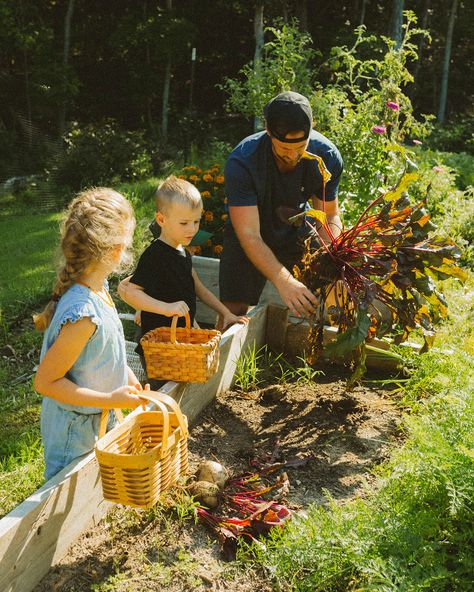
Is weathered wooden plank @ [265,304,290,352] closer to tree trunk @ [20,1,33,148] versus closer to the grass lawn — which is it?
the grass lawn

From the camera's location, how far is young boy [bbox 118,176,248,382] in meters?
3.13

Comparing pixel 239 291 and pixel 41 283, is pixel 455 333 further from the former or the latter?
pixel 41 283

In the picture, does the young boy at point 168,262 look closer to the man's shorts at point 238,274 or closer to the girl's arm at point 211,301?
the girl's arm at point 211,301

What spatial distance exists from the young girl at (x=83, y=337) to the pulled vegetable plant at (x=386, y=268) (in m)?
1.25

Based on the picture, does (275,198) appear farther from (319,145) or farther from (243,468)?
(243,468)

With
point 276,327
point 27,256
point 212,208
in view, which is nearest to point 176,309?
point 276,327

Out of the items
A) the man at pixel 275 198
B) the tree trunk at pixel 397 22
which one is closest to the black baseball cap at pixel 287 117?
the man at pixel 275 198

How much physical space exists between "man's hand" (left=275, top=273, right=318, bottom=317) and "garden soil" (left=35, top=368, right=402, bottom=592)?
0.58m

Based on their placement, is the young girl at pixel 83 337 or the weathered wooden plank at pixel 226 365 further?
the weathered wooden plank at pixel 226 365

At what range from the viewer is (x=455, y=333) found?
172 inches

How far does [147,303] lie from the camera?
9.86ft

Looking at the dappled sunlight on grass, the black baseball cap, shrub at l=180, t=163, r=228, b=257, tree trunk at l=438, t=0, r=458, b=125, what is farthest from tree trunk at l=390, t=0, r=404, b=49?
the black baseball cap

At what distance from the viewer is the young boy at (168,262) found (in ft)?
10.3

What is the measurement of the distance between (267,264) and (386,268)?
65 centimetres
